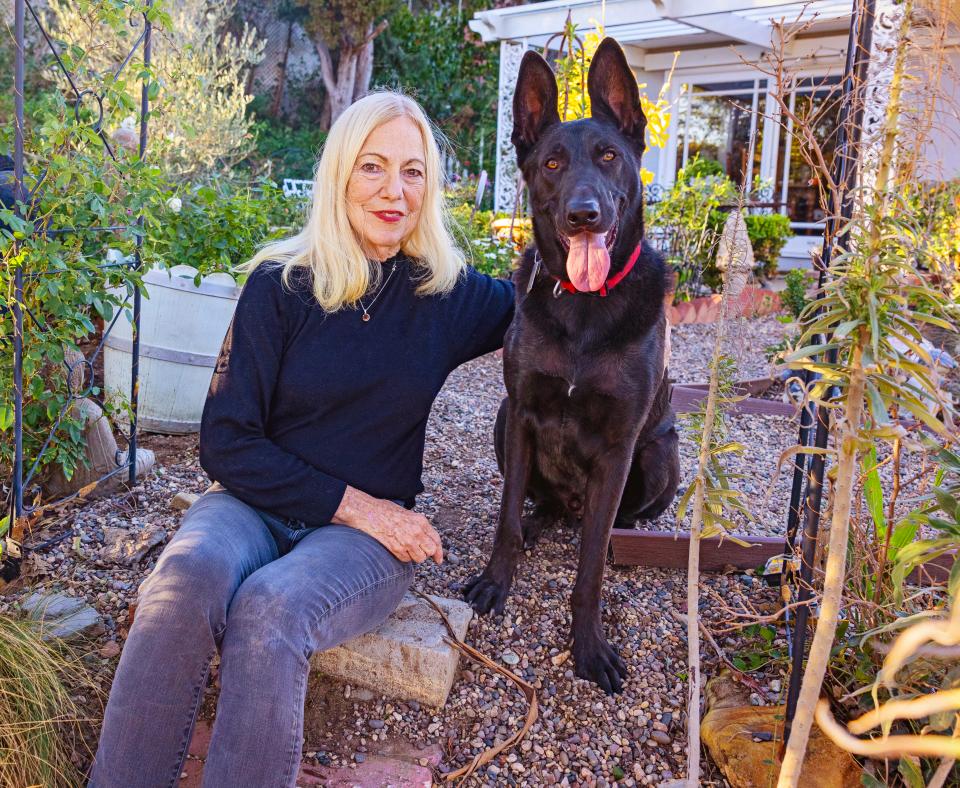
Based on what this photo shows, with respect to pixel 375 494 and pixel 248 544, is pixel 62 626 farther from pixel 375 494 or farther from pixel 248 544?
pixel 375 494

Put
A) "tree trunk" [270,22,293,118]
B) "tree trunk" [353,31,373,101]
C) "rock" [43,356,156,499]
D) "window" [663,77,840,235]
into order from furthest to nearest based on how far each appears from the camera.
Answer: "tree trunk" [270,22,293,118]
"tree trunk" [353,31,373,101]
"window" [663,77,840,235]
"rock" [43,356,156,499]

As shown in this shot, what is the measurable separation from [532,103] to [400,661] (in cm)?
163

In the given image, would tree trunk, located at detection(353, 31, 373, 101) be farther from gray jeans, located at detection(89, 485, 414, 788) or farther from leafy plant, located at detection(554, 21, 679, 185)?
gray jeans, located at detection(89, 485, 414, 788)

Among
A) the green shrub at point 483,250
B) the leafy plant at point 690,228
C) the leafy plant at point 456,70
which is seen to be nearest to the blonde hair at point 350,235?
the green shrub at point 483,250

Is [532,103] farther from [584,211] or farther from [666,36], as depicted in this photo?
[666,36]

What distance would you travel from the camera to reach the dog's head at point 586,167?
2.17 m

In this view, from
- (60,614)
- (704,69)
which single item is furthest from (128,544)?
(704,69)

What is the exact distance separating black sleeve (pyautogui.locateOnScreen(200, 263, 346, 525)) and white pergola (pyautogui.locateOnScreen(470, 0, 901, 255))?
7051 mm

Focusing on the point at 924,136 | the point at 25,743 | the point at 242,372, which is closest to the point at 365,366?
the point at 242,372

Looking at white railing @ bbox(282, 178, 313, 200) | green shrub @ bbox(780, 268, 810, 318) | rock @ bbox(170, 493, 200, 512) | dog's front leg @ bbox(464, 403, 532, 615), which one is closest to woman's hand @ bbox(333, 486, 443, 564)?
dog's front leg @ bbox(464, 403, 532, 615)

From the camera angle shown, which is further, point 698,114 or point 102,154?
point 698,114

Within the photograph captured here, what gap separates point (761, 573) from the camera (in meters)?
2.57

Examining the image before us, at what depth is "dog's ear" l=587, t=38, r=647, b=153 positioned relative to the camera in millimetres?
2314

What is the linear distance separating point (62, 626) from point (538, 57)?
2.02m
